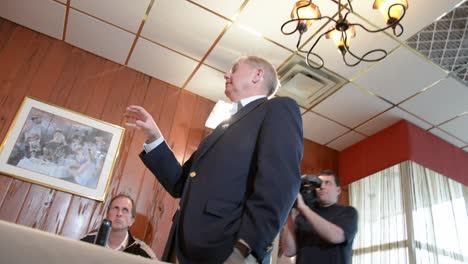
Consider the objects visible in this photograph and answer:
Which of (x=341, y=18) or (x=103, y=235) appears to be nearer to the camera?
(x=103, y=235)

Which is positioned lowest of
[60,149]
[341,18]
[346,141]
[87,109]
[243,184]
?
[243,184]

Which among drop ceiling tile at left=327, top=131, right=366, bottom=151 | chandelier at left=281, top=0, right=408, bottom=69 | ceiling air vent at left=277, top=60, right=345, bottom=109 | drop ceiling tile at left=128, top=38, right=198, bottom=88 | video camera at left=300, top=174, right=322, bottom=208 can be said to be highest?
drop ceiling tile at left=128, top=38, right=198, bottom=88

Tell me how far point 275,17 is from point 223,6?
1.16ft

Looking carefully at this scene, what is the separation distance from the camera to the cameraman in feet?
5.48

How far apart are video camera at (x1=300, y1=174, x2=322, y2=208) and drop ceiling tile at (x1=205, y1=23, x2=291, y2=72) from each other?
1.28m

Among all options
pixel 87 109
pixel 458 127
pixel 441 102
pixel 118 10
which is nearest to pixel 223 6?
pixel 118 10

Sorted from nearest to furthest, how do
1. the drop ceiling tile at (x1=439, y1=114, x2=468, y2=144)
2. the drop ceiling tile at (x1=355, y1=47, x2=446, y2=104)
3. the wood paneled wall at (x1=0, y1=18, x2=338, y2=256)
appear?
the wood paneled wall at (x1=0, y1=18, x2=338, y2=256)
the drop ceiling tile at (x1=355, y1=47, x2=446, y2=104)
the drop ceiling tile at (x1=439, y1=114, x2=468, y2=144)

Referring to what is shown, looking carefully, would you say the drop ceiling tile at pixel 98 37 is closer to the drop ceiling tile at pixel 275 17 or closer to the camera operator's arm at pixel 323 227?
the drop ceiling tile at pixel 275 17

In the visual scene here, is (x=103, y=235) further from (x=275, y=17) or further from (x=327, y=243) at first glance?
(x=275, y=17)

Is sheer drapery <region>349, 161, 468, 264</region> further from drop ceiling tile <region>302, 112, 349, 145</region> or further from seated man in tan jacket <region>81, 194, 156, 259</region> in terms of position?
seated man in tan jacket <region>81, 194, 156, 259</region>

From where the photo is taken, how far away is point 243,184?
38.6 inches

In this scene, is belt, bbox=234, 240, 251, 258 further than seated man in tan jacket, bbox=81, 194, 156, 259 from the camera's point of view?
No

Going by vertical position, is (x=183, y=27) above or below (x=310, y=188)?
above

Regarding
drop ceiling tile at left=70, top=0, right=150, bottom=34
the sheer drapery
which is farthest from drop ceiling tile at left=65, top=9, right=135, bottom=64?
the sheer drapery
